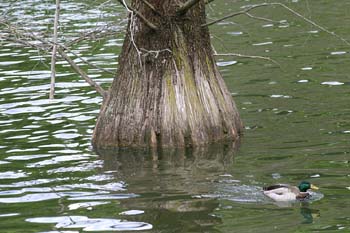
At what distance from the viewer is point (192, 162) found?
540 inches

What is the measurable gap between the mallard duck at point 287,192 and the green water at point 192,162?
11 centimetres

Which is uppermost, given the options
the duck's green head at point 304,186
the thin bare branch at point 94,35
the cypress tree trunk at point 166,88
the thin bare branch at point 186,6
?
the thin bare branch at point 186,6

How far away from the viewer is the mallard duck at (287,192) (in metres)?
11.5

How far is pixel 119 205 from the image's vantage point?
11.7 meters

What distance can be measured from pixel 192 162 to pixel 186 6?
7.88 feet

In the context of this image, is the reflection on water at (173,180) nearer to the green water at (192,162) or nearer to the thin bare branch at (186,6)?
the green water at (192,162)

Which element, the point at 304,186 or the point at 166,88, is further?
the point at 166,88

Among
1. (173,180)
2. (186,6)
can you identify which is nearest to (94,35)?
(186,6)

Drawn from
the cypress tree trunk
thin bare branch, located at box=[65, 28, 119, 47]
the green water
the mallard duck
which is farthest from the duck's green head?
thin bare branch, located at box=[65, 28, 119, 47]

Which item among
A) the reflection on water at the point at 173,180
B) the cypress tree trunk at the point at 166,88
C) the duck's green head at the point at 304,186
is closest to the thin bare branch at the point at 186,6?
the cypress tree trunk at the point at 166,88

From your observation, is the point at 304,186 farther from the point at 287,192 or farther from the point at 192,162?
the point at 192,162

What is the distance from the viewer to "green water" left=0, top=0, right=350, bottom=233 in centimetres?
1112

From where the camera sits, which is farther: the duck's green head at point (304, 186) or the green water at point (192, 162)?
the duck's green head at point (304, 186)

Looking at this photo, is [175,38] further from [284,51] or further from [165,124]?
[284,51]
